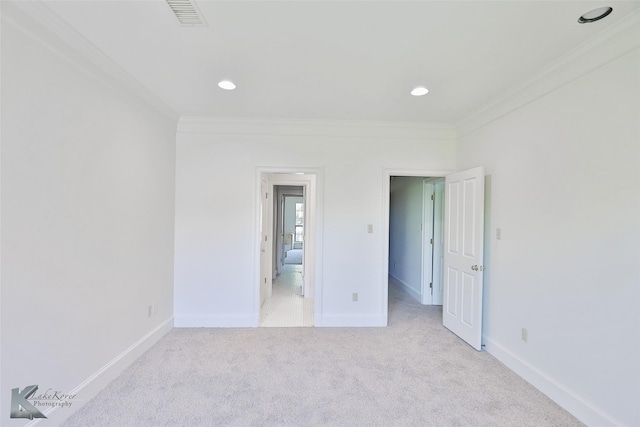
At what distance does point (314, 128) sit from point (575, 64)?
97.1 inches

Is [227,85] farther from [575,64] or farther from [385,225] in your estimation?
[575,64]

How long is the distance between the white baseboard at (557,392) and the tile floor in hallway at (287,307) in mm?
2146

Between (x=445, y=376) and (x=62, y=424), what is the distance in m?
2.85

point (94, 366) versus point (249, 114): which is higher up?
point (249, 114)

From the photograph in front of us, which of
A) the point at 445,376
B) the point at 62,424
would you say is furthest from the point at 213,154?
the point at 445,376

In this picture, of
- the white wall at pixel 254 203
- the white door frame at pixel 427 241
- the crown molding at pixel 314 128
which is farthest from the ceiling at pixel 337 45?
the white door frame at pixel 427 241

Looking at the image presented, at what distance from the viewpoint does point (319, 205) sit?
3.71 m

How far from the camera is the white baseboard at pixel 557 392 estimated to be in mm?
1889

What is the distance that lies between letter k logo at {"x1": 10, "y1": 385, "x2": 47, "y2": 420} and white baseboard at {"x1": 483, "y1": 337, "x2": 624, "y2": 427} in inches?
138

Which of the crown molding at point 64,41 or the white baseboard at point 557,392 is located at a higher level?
the crown molding at point 64,41

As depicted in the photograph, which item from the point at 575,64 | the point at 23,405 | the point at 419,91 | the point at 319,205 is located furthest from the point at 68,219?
the point at 575,64

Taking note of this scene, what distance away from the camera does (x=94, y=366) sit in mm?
2219

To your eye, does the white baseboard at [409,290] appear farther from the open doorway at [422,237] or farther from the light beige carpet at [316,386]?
the light beige carpet at [316,386]

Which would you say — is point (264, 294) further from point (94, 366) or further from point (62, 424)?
point (62, 424)
